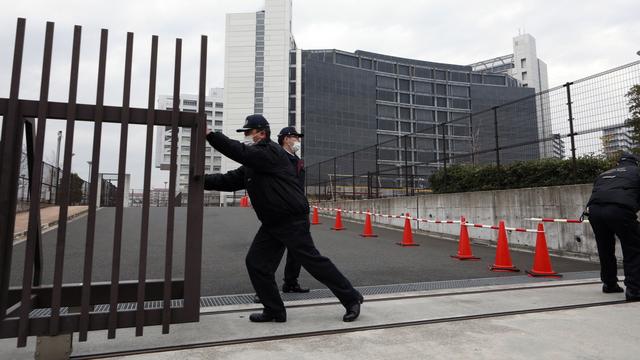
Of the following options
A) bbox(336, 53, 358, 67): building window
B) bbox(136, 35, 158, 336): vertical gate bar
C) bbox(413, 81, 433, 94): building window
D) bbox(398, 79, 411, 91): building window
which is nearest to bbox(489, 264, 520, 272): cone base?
bbox(136, 35, 158, 336): vertical gate bar

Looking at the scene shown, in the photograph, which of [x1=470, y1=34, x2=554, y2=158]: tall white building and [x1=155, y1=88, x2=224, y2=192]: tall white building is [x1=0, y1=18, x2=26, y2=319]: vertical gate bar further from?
[x1=470, y1=34, x2=554, y2=158]: tall white building

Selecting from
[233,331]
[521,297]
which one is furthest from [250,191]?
[521,297]

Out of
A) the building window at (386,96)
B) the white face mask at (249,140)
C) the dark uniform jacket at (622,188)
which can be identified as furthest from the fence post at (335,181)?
the building window at (386,96)

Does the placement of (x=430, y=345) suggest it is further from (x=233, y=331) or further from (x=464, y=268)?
(x=464, y=268)

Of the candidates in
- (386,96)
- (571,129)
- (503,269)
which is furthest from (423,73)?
(503,269)

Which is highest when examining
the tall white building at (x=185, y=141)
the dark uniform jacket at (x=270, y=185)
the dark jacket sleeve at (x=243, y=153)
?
the tall white building at (x=185, y=141)

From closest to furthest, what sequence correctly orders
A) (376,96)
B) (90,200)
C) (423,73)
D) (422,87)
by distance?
1. (90,200)
2. (376,96)
3. (422,87)
4. (423,73)

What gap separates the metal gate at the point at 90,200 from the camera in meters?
2.53

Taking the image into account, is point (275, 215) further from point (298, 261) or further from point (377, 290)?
point (377, 290)

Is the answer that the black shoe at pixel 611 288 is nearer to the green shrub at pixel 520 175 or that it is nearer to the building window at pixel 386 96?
the green shrub at pixel 520 175

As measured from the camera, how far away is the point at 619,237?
4.36 metres

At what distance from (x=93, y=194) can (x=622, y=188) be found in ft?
17.0

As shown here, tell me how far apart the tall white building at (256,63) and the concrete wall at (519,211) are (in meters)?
65.5

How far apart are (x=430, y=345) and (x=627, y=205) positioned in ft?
10.3
